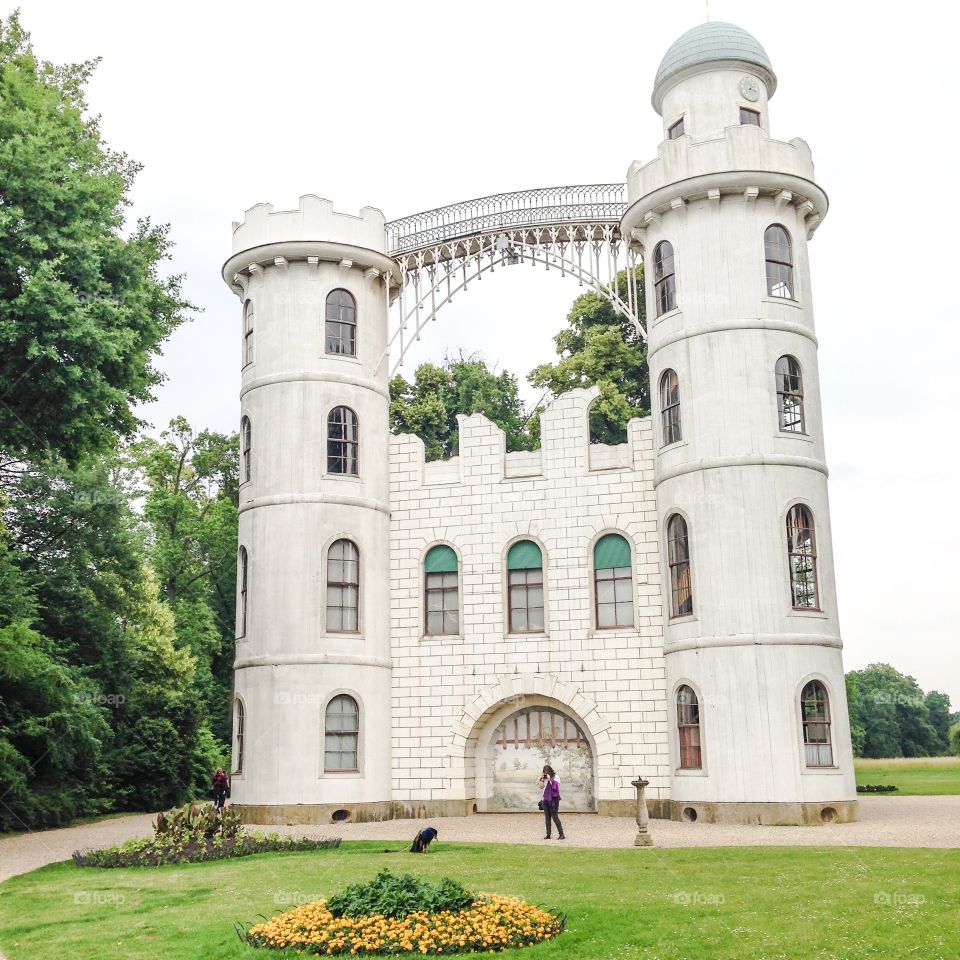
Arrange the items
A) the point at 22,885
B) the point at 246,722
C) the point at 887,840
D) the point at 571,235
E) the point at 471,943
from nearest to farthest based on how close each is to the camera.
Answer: the point at 471,943
the point at 22,885
the point at 887,840
the point at 246,722
the point at 571,235

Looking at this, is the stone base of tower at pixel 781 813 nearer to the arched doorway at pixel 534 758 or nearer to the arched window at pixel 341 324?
the arched doorway at pixel 534 758

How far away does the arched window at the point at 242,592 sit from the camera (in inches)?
1150

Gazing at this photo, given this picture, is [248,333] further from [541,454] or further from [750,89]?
[750,89]

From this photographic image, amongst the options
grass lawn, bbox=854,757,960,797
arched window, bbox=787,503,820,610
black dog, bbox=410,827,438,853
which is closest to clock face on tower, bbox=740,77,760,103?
arched window, bbox=787,503,820,610

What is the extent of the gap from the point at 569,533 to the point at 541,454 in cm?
220

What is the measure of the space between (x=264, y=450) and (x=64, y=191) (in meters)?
9.29

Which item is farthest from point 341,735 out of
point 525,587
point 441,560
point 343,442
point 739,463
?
point 739,463

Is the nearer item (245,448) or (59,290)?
(59,290)

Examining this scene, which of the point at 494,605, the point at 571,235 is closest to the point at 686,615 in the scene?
the point at 494,605

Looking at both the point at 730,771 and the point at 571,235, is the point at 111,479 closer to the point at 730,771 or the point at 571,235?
the point at 571,235

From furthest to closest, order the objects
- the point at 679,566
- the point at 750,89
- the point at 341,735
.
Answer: the point at 750,89 → the point at 341,735 → the point at 679,566

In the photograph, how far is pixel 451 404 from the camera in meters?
48.2

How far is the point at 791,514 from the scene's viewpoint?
25.4m

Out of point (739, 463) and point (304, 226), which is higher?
point (304, 226)
